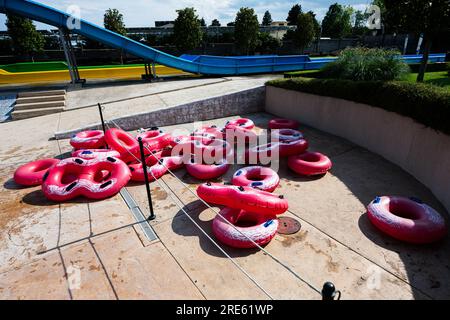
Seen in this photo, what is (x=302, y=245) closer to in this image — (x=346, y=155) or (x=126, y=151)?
(x=346, y=155)

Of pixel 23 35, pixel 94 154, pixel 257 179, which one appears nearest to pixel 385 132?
pixel 257 179

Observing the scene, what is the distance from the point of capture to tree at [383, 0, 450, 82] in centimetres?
835

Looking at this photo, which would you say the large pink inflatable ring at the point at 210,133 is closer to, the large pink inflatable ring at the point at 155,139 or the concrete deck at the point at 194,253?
the large pink inflatable ring at the point at 155,139

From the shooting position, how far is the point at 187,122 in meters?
12.4

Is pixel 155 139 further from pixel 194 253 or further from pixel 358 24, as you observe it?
pixel 358 24

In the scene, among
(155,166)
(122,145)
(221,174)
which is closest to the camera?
(155,166)

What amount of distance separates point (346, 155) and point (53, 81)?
18899mm

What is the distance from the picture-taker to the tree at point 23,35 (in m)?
26.3

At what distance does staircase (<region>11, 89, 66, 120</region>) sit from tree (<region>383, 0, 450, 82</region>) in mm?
14976

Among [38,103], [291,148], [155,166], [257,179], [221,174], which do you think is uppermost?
[38,103]

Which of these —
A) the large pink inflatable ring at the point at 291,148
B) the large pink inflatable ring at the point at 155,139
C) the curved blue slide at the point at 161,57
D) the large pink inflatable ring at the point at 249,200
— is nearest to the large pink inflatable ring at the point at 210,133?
the large pink inflatable ring at the point at 155,139

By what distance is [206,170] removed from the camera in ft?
23.6

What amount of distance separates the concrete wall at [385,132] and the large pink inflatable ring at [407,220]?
1130mm

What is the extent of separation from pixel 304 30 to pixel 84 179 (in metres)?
40.4
